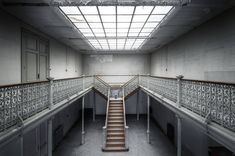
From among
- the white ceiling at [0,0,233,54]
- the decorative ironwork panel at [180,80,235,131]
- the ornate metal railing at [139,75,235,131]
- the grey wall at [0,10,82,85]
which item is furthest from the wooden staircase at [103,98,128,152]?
the white ceiling at [0,0,233,54]

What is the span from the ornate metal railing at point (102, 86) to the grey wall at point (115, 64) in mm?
3507

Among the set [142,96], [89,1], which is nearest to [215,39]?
[89,1]

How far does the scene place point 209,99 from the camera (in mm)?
4641

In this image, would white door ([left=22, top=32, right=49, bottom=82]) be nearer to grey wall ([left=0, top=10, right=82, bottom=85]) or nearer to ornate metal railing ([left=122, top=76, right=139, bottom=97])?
grey wall ([left=0, top=10, right=82, bottom=85])

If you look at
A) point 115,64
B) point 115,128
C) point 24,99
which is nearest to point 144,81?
point 115,128

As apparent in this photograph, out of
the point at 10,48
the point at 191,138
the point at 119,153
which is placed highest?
the point at 10,48

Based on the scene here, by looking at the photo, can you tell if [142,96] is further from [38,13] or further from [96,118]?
[38,13]

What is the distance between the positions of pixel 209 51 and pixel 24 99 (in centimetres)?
770

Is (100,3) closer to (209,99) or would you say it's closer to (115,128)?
(209,99)

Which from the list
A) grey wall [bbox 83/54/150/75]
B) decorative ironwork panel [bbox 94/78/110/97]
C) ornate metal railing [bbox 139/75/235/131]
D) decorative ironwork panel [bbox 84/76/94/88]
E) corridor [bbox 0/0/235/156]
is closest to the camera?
ornate metal railing [bbox 139/75/235/131]

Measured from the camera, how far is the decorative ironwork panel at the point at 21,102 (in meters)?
3.89

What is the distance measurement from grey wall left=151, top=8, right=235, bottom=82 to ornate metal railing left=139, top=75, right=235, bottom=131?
6.24 feet

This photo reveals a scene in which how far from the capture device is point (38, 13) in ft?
21.7

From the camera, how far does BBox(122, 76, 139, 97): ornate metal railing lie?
15375 mm
